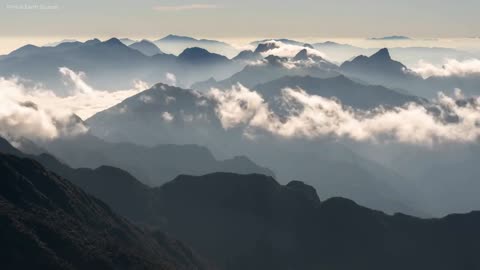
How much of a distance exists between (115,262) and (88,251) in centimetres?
1003

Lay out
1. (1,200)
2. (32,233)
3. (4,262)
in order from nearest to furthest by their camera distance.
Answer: (4,262), (32,233), (1,200)

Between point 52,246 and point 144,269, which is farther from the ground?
point 52,246

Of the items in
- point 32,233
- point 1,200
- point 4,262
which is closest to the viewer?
point 4,262

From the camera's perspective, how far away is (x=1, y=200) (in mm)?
191750

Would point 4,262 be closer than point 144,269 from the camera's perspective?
Yes

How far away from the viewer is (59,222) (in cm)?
19775

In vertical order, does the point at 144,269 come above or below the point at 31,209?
below

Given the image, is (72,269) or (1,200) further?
(1,200)

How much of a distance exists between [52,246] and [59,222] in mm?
18929

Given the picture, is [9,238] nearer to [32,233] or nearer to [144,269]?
[32,233]

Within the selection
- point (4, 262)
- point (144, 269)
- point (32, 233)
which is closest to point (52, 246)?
point (32, 233)

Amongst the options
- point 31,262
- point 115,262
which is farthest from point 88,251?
point 31,262

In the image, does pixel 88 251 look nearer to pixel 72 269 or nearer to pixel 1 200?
pixel 72 269

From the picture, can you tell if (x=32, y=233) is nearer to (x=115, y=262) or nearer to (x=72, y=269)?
(x=72, y=269)
